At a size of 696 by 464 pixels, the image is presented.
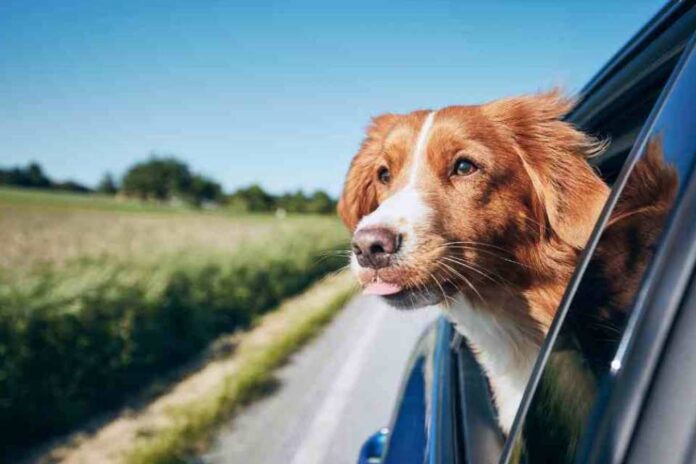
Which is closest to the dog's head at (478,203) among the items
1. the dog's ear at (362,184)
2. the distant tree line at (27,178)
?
the dog's ear at (362,184)

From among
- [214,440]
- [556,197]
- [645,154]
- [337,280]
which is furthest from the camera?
[337,280]

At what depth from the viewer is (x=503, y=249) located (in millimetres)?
2186

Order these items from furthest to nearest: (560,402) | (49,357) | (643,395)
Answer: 1. (49,357)
2. (560,402)
3. (643,395)

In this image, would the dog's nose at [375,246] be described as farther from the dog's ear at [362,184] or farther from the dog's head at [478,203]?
the dog's ear at [362,184]

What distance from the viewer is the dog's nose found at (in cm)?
203

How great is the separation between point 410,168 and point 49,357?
5.21 meters

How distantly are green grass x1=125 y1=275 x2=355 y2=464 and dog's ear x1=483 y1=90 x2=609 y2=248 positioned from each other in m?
1.03

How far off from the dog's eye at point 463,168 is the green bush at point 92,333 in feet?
4.32

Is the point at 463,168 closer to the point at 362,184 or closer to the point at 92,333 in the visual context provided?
the point at 362,184

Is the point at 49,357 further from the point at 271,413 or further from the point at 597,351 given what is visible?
the point at 597,351

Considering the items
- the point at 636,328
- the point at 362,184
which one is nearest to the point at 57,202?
the point at 362,184

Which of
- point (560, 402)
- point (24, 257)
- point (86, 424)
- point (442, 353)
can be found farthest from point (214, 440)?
point (24, 257)

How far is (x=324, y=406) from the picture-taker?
6324 millimetres

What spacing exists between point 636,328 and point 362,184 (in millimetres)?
2293
